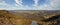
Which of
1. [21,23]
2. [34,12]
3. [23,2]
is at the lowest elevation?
[21,23]

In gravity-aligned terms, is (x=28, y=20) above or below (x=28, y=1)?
below

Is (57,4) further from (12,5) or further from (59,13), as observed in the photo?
(12,5)

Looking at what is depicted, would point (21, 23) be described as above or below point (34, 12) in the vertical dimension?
below

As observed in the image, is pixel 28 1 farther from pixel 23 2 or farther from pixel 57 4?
pixel 57 4

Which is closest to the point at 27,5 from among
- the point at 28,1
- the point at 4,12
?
the point at 28,1

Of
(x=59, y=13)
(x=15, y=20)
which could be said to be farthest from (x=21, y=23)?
(x=59, y=13)
